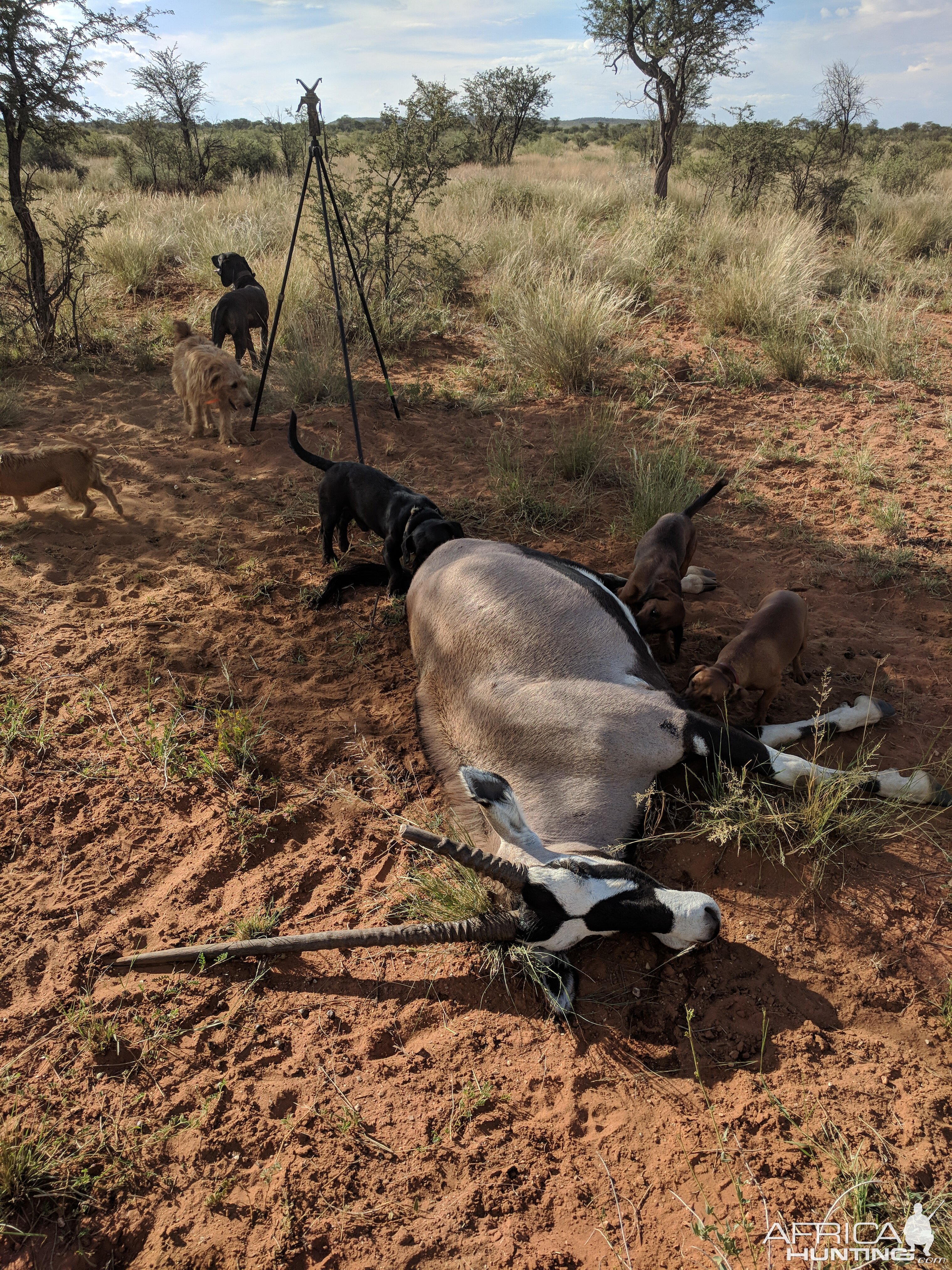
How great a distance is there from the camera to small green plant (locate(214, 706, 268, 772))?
12.2ft

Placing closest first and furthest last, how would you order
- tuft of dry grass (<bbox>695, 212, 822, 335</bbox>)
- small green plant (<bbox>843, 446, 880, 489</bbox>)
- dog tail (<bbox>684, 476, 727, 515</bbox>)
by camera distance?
dog tail (<bbox>684, 476, 727, 515</bbox>) < small green plant (<bbox>843, 446, 880, 489</bbox>) < tuft of dry grass (<bbox>695, 212, 822, 335</bbox>)

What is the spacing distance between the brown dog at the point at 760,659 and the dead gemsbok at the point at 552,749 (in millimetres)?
175

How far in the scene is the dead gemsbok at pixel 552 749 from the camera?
2.63 meters

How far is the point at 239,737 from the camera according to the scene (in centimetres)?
381

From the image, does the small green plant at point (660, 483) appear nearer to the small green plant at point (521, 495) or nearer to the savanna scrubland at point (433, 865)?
the savanna scrubland at point (433, 865)

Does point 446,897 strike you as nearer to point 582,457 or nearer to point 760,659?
point 760,659

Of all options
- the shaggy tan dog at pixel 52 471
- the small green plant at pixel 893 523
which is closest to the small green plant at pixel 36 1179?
the shaggy tan dog at pixel 52 471

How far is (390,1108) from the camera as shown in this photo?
7.92 ft

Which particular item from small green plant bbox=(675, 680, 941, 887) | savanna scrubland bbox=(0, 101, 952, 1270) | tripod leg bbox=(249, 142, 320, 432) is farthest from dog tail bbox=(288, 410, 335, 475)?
small green plant bbox=(675, 680, 941, 887)

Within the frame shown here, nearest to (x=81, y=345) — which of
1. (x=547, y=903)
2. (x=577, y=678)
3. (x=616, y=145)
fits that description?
(x=577, y=678)

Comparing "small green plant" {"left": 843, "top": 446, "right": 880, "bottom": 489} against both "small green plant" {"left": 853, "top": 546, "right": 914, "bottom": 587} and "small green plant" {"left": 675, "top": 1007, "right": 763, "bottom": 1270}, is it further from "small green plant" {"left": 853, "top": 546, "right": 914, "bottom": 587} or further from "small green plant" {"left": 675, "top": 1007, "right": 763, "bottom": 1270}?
"small green plant" {"left": 675, "top": 1007, "right": 763, "bottom": 1270}

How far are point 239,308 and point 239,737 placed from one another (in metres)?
5.68

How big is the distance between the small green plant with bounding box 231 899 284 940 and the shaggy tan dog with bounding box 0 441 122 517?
13.5 feet

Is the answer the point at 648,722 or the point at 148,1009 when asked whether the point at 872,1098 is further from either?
the point at 148,1009
